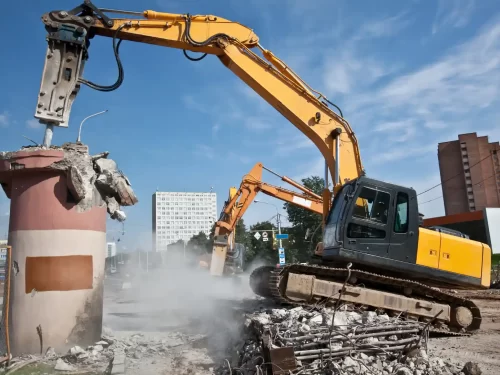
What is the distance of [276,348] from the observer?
5.41 m

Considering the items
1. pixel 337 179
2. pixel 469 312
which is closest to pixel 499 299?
pixel 469 312

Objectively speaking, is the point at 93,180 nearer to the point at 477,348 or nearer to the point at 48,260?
the point at 48,260

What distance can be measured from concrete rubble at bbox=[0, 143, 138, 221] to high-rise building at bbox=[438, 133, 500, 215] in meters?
50.4

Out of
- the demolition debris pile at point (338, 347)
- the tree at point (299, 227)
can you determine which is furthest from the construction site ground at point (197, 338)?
A: the tree at point (299, 227)

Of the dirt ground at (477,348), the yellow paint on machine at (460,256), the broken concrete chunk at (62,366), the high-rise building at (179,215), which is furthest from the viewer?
the high-rise building at (179,215)

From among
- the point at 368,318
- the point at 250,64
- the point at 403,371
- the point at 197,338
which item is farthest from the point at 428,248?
the point at 250,64

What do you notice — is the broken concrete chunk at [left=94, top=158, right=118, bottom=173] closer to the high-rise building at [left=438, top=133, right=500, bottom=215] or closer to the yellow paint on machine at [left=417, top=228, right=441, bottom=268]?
the yellow paint on machine at [left=417, top=228, right=441, bottom=268]

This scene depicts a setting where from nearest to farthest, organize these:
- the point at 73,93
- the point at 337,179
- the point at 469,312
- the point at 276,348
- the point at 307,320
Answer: the point at 276,348 → the point at 307,320 → the point at 73,93 → the point at 469,312 → the point at 337,179

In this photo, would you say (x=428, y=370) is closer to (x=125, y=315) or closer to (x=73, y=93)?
(x=73, y=93)

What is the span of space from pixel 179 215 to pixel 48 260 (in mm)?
88265

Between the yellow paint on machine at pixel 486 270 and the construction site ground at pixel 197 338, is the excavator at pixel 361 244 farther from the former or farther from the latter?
the construction site ground at pixel 197 338

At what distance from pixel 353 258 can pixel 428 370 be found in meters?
2.83

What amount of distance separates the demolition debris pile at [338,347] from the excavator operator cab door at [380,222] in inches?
78.0

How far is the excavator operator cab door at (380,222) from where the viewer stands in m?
8.38
